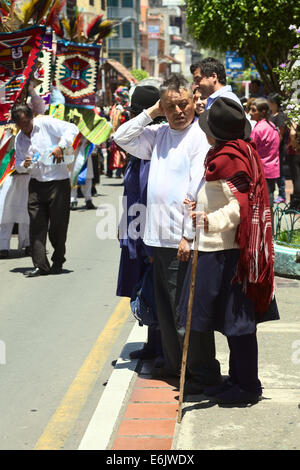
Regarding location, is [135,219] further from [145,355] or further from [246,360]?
[246,360]

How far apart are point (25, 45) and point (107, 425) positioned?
8.24 meters

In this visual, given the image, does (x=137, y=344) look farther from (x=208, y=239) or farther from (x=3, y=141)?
(x=3, y=141)

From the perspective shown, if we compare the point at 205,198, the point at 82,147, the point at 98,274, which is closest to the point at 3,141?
the point at 98,274

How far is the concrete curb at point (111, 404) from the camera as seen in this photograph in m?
4.97

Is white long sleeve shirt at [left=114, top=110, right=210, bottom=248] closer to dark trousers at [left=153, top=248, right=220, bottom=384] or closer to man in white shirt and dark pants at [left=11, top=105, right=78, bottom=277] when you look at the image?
dark trousers at [left=153, top=248, right=220, bottom=384]

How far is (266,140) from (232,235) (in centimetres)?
698

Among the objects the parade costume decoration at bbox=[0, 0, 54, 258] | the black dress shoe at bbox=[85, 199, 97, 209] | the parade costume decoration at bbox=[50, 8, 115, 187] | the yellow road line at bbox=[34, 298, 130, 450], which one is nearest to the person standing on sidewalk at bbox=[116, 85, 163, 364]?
the yellow road line at bbox=[34, 298, 130, 450]

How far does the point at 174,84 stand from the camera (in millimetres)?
5688

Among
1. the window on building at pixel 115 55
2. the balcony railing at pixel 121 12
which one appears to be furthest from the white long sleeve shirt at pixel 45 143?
the window on building at pixel 115 55

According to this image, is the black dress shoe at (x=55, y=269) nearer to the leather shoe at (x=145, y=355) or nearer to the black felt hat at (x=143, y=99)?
the leather shoe at (x=145, y=355)

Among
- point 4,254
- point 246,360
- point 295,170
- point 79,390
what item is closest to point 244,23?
point 295,170

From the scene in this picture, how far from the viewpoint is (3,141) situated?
1210cm

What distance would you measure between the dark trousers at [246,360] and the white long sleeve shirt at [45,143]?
522 cm

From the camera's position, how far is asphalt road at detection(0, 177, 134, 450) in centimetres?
550
